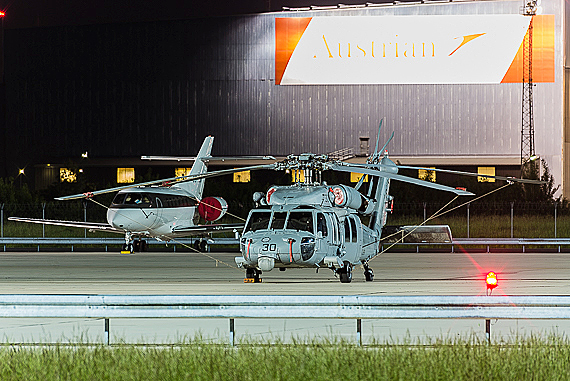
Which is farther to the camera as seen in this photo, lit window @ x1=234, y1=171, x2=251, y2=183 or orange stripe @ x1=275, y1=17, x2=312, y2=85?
lit window @ x1=234, y1=171, x2=251, y2=183

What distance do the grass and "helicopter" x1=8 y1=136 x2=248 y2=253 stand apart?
21.3 metres

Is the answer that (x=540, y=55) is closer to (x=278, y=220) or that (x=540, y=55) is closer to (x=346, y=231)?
(x=346, y=231)

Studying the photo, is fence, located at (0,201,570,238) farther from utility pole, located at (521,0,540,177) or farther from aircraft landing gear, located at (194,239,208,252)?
utility pole, located at (521,0,540,177)

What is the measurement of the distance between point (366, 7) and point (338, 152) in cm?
1021

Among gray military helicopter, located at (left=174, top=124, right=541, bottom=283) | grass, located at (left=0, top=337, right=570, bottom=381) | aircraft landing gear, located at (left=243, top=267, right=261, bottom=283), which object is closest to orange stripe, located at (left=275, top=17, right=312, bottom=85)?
gray military helicopter, located at (left=174, top=124, right=541, bottom=283)

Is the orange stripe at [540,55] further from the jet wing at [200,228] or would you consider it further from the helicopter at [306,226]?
the helicopter at [306,226]

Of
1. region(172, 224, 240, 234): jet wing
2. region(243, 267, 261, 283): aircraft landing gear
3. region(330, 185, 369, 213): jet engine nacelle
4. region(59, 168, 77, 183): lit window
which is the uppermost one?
region(330, 185, 369, 213): jet engine nacelle

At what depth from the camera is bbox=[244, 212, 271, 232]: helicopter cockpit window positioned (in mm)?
20000

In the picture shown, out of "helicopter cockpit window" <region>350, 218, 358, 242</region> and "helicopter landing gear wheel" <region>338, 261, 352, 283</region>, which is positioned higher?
"helicopter cockpit window" <region>350, 218, 358, 242</region>

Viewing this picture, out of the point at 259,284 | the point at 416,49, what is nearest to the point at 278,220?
the point at 259,284

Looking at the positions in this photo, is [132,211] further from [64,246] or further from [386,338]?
[386,338]

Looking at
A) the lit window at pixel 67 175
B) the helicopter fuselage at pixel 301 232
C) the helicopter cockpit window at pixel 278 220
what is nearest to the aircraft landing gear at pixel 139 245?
the helicopter fuselage at pixel 301 232

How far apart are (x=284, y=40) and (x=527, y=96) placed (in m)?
17.2

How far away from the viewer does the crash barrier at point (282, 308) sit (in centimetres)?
1112
